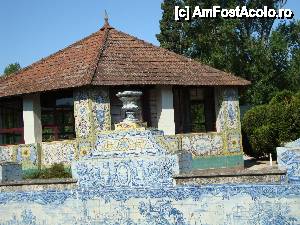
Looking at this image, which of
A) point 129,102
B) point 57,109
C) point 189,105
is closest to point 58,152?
point 57,109

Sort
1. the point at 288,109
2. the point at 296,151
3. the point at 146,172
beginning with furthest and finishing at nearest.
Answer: the point at 288,109 → the point at 146,172 → the point at 296,151

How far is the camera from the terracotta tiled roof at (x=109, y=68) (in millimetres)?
15227

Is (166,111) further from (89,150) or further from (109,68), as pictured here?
(89,150)

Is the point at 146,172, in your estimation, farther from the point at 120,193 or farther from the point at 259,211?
the point at 259,211

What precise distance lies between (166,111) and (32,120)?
470 cm

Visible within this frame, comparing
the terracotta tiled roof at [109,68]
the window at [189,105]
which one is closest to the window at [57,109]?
the terracotta tiled roof at [109,68]

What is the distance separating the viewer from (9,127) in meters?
18.0

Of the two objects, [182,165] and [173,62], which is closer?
[182,165]

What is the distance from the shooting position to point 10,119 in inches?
712

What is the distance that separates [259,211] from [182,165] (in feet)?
5.13

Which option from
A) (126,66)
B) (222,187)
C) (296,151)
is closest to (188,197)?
(222,187)

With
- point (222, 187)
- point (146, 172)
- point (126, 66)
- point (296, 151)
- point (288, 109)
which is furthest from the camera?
point (288, 109)

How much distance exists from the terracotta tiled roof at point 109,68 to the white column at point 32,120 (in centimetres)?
48

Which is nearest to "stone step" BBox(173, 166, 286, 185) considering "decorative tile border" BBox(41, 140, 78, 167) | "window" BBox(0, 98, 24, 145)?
"decorative tile border" BBox(41, 140, 78, 167)
